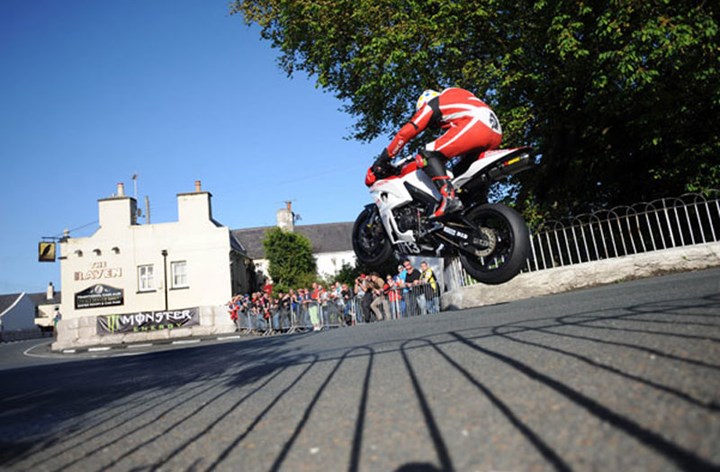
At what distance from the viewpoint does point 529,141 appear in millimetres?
15445

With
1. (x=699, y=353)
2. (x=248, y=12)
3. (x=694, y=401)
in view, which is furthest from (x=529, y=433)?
(x=248, y=12)

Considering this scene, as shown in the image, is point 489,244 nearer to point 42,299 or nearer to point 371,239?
point 371,239

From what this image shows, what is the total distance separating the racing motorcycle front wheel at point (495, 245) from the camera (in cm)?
461

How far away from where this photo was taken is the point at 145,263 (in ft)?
106

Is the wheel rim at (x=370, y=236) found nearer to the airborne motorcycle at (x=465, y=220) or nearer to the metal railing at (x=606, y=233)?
the airborne motorcycle at (x=465, y=220)

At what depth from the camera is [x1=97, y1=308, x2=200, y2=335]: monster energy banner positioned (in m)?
25.8

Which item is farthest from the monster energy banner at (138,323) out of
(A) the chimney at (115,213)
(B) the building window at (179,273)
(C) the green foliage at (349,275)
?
(C) the green foliage at (349,275)

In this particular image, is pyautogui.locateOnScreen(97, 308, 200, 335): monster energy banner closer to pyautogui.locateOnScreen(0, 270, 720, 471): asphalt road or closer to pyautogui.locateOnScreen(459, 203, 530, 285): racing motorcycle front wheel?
pyautogui.locateOnScreen(0, 270, 720, 471): asphalt road

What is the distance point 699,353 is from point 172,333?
26923mm

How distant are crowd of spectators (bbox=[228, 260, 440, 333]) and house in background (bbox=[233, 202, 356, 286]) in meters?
27.2

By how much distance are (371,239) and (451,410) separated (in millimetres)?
4120

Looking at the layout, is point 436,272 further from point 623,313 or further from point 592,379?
point 592,379

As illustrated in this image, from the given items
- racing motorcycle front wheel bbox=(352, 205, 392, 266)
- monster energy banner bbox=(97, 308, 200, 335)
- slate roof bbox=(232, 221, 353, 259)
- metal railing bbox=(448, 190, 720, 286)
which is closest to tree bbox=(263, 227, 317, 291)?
slate roof bbox=(232, 221, 353, 259)

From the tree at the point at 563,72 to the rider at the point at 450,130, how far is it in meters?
7.90
